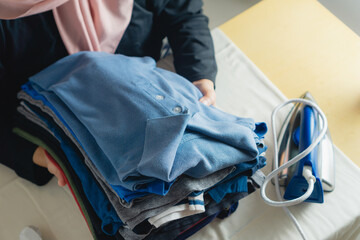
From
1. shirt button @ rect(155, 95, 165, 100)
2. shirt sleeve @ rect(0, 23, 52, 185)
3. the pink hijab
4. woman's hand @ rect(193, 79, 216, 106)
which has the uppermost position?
the pink hijab

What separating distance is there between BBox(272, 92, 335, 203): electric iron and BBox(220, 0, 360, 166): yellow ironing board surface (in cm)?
7

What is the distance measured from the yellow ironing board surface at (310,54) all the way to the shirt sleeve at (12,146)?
59cm

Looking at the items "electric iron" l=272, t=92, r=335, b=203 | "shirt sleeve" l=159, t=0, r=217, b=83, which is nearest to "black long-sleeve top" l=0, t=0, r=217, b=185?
"shirt sleeve" l=159, t=0, r=217, b=83

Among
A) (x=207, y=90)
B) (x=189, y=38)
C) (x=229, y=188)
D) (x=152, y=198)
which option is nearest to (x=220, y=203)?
(x=229, y=188)

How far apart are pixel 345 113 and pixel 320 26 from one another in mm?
293

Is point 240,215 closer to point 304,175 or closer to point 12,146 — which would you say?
point 304,175

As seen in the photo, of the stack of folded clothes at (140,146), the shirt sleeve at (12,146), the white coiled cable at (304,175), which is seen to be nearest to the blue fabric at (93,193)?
the stack of folded clothes at (140,146)

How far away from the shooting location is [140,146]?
526 mm

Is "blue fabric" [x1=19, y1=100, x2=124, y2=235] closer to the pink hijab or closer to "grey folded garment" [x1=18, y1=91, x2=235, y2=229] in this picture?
"grey folded garment" [x1=18, y1=91, x2=235, y2=229]

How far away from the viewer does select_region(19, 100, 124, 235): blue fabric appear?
566 millimetres

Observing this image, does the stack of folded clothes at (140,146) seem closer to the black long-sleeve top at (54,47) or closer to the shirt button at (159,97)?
the shirt button at (159,97)

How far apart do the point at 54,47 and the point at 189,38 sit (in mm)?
328

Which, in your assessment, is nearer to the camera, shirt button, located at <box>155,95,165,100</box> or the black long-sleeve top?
shirt button, located at <box>155,95,165,100</box>

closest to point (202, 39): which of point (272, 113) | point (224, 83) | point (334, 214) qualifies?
point (224, 83)
